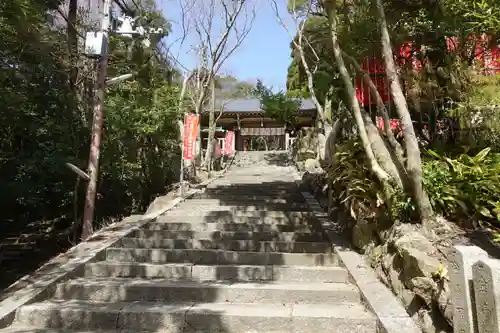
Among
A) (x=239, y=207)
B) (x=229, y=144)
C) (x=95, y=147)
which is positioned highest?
(x=229, y=144)

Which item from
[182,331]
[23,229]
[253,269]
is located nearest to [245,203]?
[253,269]

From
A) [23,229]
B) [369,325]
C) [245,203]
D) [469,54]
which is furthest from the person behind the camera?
[23,229]

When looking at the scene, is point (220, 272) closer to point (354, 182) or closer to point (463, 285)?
point (354, 182)

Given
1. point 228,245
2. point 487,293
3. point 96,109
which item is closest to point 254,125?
point 96,109

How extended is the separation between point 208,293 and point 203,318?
561 millimetres

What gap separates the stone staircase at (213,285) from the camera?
398 centimetres

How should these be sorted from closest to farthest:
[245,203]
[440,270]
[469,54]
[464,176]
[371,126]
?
1. [440,270]
2. [464,176]
3. [371,126]
4. [469,54]
5. [245,203]

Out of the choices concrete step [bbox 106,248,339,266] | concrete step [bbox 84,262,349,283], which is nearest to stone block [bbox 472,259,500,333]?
concrete step [bbox 84,262,349,283]

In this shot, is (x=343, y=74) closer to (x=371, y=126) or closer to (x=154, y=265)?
(x=371, y=126)

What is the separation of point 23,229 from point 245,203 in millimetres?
6636

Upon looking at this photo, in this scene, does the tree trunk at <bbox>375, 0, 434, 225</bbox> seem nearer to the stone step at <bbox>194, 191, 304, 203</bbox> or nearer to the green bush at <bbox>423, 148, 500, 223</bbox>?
the green bush at <bbox>423, 148, 500, 223</bbox>

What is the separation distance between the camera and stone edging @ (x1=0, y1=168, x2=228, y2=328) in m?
4.20

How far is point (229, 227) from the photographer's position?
6855 mm

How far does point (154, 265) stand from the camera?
17.2ft
